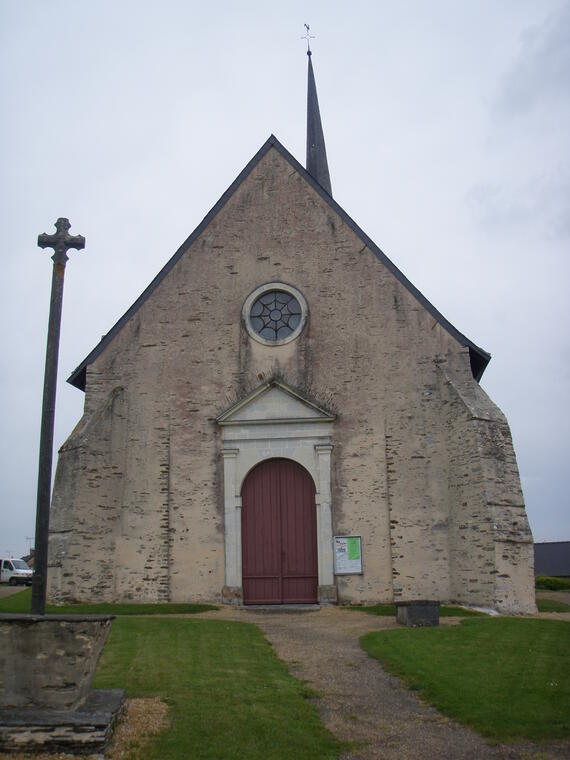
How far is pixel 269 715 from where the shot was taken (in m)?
6.27

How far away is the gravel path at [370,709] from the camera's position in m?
5.54

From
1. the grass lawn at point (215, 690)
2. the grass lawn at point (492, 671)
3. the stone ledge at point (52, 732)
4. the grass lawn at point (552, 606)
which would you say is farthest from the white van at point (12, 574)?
the stone ledge at point (52, 732)

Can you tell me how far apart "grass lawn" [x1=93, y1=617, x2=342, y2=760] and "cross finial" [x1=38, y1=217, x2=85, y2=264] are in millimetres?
4029

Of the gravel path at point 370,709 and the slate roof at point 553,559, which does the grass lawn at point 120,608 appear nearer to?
the gravel path at point 370,709

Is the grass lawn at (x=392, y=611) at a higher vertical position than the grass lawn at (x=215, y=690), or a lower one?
higher

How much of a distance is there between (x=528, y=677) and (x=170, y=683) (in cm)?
354

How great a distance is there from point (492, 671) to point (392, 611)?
590cm

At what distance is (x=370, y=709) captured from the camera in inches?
266

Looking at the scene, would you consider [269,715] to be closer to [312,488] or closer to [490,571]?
[490,571]

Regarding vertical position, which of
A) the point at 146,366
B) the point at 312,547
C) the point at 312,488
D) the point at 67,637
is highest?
the point at 146,366

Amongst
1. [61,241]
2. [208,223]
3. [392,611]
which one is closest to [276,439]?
[392,611]

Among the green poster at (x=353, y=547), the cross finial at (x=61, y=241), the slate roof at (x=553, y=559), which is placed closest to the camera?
the cross finial at (x=61, y=241)

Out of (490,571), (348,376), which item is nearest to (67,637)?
(490,571)

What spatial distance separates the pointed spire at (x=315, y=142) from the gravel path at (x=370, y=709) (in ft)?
56.1
